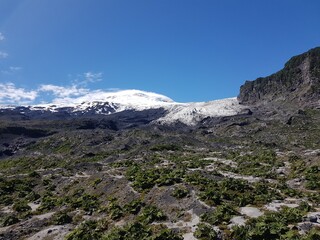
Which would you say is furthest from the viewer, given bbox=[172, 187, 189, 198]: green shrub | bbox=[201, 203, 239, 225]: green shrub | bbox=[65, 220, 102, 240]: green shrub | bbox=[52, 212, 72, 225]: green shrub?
bbox=[172, 187, 189, 198]: green shrub

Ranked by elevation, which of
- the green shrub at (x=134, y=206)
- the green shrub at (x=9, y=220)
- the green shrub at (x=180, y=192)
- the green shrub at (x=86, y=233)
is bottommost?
the green shrub at (x=86, y=233)

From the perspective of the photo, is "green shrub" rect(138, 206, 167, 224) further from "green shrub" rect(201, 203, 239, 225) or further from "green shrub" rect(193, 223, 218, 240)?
"green shrub" rect(193, 223, 218, 240)

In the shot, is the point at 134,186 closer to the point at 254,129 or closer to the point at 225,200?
the point at 225,200

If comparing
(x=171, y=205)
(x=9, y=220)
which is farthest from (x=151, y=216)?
(x=9, y=220)

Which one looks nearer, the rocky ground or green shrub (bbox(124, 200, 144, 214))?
the rocky ground

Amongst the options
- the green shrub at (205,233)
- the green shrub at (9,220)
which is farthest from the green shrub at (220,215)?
the green shrub at (9,220)

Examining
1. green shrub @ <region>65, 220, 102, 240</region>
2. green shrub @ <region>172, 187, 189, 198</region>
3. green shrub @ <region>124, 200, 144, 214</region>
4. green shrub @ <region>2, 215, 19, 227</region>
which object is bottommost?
green shrub @ <region>65, 220, 102, 240</region>

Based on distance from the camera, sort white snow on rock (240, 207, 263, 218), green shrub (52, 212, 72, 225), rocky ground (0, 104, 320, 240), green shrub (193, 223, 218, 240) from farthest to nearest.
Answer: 1. green shrub (52, 212, 72, 225)
2. white snow on rock (240, 207, 263, 218)
3. rocky ground (0, 104, 320, 240)
4. green shrub (193, 223, 218, 240)

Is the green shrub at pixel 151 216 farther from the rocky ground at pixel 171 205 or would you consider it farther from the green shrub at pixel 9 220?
the green shrub at pixel 9 220

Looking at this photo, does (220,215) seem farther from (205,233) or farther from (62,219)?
(62,219)

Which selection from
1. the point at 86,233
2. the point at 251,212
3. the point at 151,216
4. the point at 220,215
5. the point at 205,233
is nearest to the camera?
the point at 205,233

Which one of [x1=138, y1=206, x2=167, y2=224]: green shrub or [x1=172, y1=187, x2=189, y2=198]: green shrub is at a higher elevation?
[x1=172, y1=187, x2=189, y2=198]: green shrub

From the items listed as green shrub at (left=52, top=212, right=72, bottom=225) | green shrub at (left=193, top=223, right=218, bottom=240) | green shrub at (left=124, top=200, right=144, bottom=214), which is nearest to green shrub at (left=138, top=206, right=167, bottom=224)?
green shrub at (left=124, top=200, right=144, bottom=214)

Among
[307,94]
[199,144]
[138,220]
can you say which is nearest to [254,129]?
[199,144]
